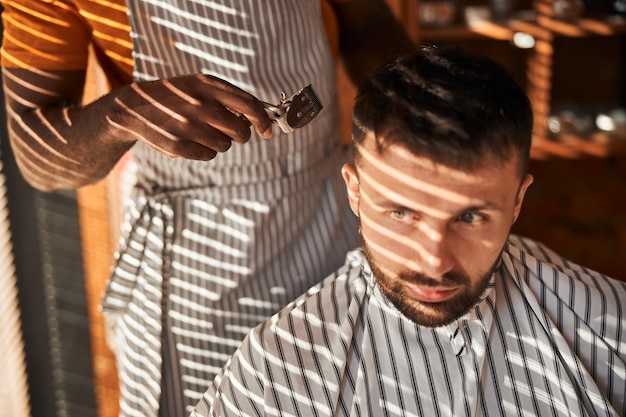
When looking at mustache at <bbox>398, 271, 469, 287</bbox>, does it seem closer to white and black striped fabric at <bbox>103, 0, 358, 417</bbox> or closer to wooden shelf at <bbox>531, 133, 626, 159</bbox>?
white and black striped fabric at <bbox>103, 0, 358, 417</bbox>

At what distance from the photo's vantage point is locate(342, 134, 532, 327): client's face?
→ 123 cm

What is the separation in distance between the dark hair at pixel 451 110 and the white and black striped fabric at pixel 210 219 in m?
0.33

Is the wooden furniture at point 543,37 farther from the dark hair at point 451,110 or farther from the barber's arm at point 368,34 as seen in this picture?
the dark hair at point 451,110

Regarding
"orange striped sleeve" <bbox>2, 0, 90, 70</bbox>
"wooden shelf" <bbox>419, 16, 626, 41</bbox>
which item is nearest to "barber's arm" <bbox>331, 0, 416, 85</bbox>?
"orange striped sleeve" <bbox>2, 0, 90, 70</bbox>

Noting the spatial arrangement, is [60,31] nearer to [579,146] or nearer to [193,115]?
[193,115]

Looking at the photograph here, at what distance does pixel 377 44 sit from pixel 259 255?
0.62m

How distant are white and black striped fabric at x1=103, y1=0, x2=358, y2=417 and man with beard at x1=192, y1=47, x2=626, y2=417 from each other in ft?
0.48

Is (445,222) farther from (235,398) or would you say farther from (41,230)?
(41,230)

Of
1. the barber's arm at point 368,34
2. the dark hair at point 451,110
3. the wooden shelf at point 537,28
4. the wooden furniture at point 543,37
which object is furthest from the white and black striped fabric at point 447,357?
the wooden shelf at point 537,28

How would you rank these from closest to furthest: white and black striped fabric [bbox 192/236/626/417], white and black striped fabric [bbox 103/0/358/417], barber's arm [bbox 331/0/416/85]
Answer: white and black striped fabric [bbox 192/236/626/417]
white and black striped fabric [bbox 103/0/358/417]
barber's arm [bbox 331/0/416/85]

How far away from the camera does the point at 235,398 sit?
1.41 m

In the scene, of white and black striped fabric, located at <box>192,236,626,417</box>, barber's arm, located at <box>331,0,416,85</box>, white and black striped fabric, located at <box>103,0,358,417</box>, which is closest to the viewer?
white and black striped fabric, located at <box>192,236,626,417</box>

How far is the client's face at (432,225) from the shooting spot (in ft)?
4.03

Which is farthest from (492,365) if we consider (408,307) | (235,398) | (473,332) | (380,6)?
(380,6)
